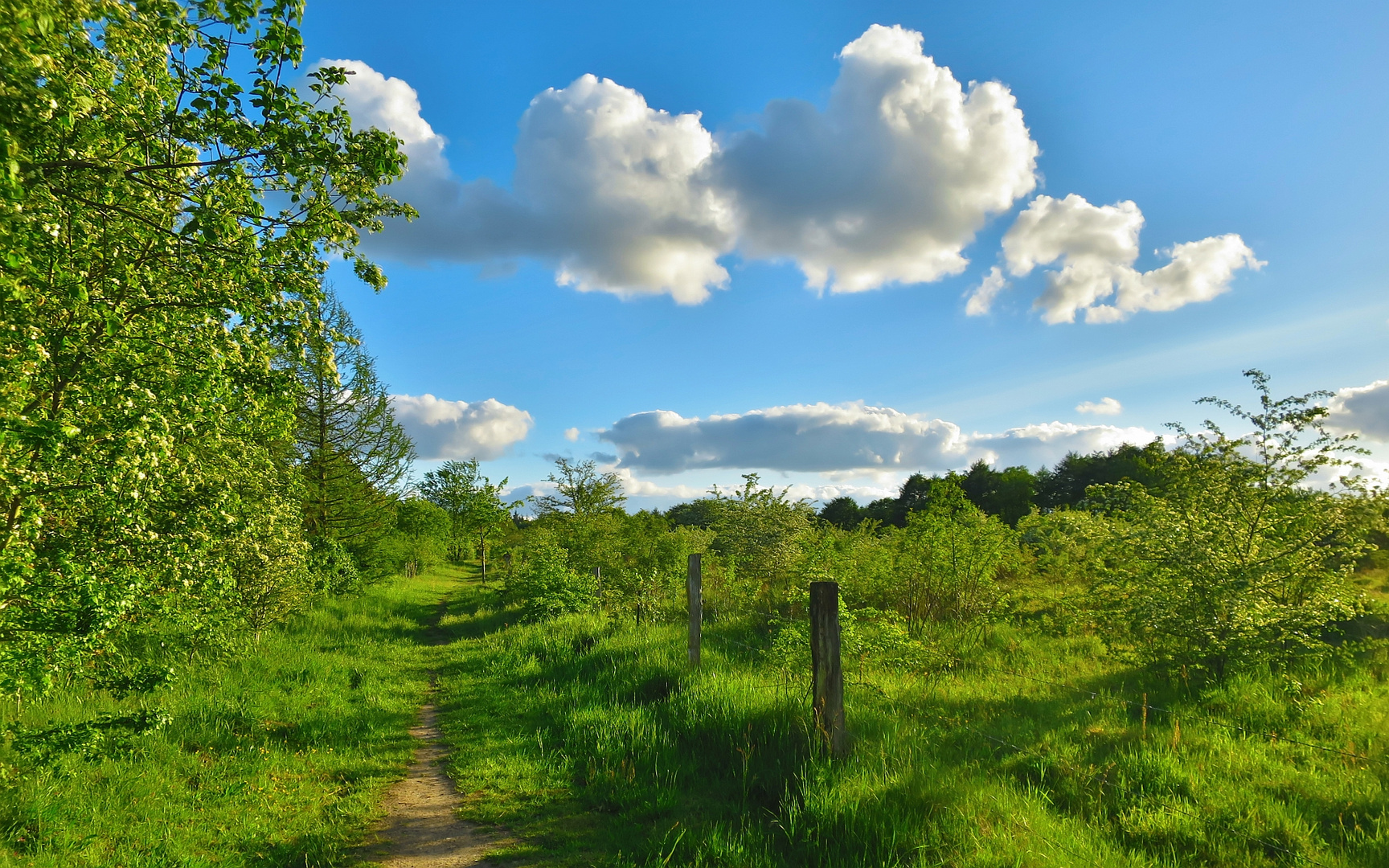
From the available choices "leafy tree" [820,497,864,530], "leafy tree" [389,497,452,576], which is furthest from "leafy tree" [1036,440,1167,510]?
"leafy tree" [389,497,452,576]

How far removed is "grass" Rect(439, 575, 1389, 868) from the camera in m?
4.68

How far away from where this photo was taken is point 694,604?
9.80 meters

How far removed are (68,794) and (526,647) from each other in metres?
7.99

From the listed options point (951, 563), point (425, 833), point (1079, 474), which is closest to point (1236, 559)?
point (951, 563)

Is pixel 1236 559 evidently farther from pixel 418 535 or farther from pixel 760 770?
pixel 418 535

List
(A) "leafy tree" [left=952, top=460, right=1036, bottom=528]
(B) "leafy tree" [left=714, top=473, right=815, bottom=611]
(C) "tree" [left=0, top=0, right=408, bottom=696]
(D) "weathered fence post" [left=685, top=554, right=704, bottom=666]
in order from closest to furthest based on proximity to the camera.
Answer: (C) "tree" [left=0, top=0, right=408, bottom=696]
(D) "weathered fence post" [left=685, top=554, right=704, bottom=666]
(B) "leafy tree" [left=714, top=473, right=815, bottom=611]
(A) "leafy tree" [left=952, top=460, right=1036, bottom=528]

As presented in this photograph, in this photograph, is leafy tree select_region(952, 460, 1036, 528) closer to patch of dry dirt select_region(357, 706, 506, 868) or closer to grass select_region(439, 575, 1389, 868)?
grass select_region(439, 575, 1389, 868)

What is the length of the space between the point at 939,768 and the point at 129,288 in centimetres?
815

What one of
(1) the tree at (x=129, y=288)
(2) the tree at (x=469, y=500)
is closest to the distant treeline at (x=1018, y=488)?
(2) the tree at (x=469, y=500)

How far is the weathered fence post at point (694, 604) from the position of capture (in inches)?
376

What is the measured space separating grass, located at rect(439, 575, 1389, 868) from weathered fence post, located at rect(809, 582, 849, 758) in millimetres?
267

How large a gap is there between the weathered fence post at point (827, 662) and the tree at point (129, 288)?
18.9ft

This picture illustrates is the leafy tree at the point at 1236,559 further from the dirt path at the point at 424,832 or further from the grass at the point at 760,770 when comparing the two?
the dirt path at the point at 424,832

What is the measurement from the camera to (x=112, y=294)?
534 centimetres
